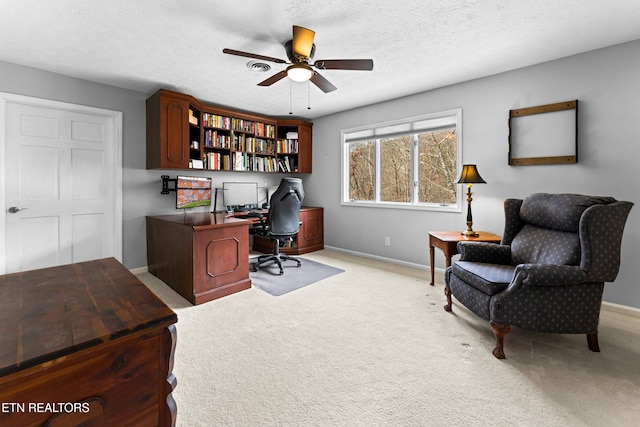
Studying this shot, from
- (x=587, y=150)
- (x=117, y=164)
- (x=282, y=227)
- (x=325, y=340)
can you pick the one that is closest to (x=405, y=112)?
(x=587, y=150)

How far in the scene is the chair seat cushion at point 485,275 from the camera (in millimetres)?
1967

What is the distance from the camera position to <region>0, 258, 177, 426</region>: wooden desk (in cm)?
68

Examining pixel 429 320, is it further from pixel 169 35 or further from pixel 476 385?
pixel 169 35

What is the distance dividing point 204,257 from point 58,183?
6.62 ft

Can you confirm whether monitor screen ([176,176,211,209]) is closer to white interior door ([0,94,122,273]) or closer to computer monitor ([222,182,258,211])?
computer monitor ([222,182,258,211])

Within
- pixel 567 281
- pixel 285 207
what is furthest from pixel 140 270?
pixel 567 281

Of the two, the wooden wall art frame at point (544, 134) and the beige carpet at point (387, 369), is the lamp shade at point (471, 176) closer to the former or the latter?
the wooden wall art frame at point (544, 134)

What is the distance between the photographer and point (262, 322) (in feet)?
7.85

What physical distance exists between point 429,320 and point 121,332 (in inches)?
89.2

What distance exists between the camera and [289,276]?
11.8 ft

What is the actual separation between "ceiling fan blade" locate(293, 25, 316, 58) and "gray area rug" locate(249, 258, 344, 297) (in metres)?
2.28

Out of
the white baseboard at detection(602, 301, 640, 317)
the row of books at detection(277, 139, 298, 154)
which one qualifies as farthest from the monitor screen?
the white baseboard at detection(602, 301, 640, 317)

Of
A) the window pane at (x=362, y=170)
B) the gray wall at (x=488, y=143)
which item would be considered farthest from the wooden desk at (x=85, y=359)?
the window pane at (x=362, y=170)

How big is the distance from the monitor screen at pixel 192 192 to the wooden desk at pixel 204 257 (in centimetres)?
61
